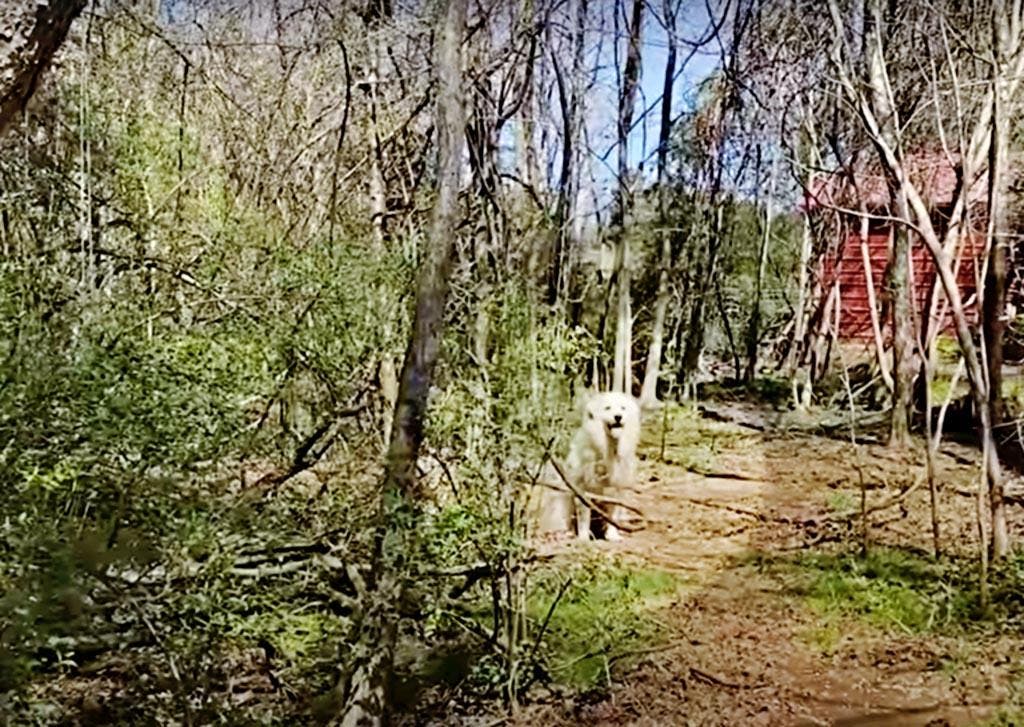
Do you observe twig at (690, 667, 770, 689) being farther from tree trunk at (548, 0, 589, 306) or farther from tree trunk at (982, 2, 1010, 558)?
tree trunk at (548, 0, 589, 306)

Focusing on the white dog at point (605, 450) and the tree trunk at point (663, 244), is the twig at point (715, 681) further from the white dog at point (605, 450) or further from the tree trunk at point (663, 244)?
the tree trunk at point (663, 244)

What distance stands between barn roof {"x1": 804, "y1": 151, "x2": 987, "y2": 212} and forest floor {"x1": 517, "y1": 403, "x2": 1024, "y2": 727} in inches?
86.9

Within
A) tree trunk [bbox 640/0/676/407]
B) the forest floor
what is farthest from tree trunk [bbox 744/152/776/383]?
the forest floor

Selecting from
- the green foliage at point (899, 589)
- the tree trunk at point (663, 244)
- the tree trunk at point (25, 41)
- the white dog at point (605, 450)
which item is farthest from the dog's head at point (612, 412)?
the tree trunk at point (25, 41)

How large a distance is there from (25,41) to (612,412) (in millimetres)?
4835

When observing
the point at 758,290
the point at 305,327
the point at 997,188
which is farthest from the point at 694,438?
the point at 305,327

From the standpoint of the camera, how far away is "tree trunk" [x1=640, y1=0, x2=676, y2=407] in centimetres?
1048

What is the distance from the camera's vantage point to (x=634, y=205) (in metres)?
10.7

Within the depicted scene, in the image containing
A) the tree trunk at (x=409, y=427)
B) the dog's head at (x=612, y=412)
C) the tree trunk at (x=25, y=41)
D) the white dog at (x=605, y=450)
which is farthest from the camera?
the dog's head at (x=612, y=412)

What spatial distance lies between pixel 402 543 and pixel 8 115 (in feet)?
5.68

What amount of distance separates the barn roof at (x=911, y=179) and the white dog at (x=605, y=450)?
1876 millimetres

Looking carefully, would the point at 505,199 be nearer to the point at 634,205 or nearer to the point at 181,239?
the point at 181,239

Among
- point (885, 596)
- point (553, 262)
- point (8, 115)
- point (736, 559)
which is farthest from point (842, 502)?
point (8, 115)

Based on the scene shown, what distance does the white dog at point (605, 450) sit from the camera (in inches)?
242
